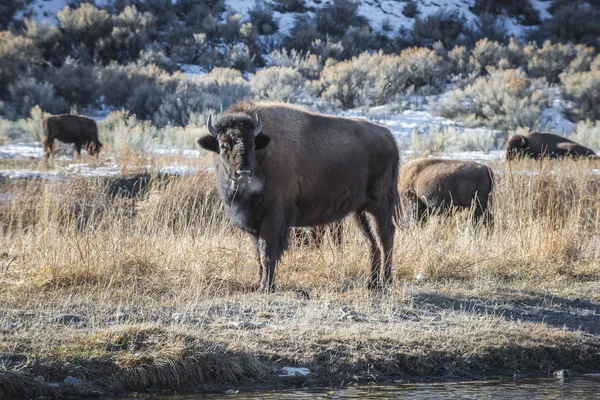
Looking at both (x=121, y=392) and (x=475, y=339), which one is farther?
(x=475, y=339)

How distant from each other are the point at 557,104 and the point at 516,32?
13.9 meters

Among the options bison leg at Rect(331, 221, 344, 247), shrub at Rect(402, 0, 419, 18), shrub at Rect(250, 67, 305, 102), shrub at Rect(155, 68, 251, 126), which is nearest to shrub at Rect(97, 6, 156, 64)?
shrub at Rect(155, 68, 251, 126)

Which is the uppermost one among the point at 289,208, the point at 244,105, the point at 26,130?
the point at 244,105

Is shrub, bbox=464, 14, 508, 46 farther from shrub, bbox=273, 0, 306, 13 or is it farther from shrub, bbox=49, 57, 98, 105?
shrub, bbox=49, 57, 98, 105

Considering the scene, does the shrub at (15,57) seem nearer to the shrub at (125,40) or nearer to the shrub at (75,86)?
the shrub at (75,86)

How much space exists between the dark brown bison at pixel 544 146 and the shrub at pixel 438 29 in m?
18.9

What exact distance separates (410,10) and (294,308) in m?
37.2

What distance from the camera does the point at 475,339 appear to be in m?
7.09

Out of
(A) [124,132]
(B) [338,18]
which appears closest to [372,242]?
(A) [124,132]

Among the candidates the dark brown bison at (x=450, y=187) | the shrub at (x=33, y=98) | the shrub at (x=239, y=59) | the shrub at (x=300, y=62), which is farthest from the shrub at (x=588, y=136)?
the shrub at (x=33, y=98)

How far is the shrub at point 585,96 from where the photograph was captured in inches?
1069


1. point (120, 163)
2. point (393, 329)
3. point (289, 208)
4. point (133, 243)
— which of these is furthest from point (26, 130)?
point (393, 329)

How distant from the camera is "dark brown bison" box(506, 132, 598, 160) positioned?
764 inches

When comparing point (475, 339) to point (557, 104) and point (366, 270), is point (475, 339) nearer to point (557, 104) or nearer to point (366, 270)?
point (366, 270)
